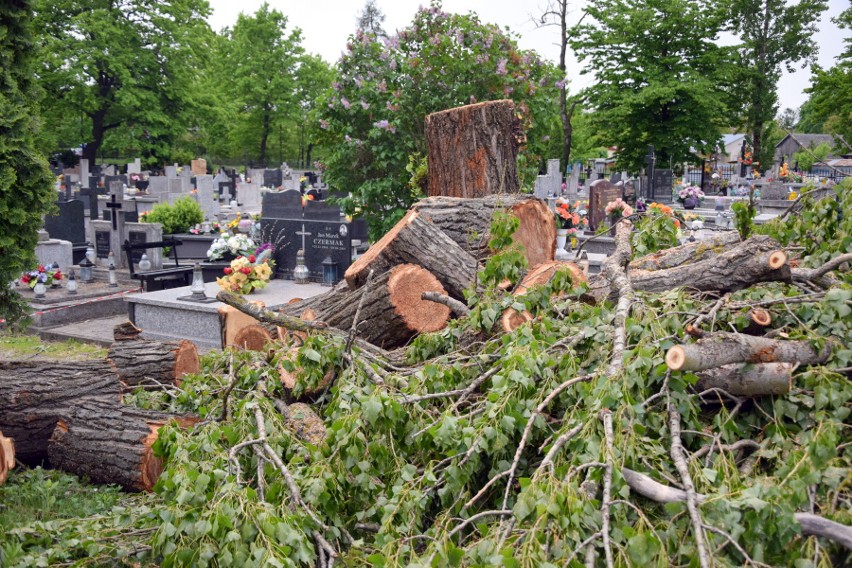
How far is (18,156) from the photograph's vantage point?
28.0 feet

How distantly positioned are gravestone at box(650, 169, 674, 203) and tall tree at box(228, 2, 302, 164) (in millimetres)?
30031

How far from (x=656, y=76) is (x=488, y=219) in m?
27.8

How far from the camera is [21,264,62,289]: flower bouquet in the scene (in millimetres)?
12539

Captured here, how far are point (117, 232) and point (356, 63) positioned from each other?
6656mm

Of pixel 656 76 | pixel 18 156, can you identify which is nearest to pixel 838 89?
pixel 656 76

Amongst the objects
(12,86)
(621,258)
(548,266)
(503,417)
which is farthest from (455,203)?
(12,86)

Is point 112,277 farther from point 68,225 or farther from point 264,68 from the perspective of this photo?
point 264,68

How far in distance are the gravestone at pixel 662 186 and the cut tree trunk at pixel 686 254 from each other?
18480 mm

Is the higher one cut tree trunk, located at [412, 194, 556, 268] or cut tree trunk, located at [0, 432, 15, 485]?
cut tree trunk, located at [412, 194, 556, 268]

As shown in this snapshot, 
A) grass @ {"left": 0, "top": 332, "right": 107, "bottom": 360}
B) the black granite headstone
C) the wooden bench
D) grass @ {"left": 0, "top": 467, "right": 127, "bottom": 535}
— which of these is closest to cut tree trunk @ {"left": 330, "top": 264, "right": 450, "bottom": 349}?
grass @ {"left": 0, "top": 467, "right": 127, "bottom": 535}

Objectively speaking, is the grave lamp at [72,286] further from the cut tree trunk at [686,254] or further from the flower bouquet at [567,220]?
the cut tree trunk at [686,254]

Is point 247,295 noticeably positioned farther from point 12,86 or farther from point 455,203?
point 455,203

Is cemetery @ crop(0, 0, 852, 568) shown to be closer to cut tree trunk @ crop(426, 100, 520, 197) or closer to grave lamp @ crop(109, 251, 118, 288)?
cut tree trunk @ crop(426, 100, 520, 197)

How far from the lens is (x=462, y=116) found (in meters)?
8.02
